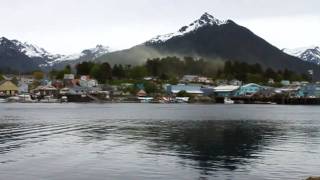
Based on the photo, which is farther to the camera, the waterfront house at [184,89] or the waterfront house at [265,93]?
the waterfront house at [184,89]

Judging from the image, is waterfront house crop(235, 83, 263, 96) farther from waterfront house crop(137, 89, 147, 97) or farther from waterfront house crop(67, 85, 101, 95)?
waterfront house crop(67, 85, 101, 95)

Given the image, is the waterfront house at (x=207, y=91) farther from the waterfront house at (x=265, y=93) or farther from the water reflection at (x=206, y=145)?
the water reflection at (x=206, y=145)

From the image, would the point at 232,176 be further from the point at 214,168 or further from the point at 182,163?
the point at 182,163

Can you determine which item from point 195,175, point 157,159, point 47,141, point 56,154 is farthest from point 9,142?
point 195,175

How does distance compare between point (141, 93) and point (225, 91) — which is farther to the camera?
point (225, 91)

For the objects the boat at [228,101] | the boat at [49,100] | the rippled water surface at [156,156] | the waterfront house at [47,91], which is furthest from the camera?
the waterfront house at [47,91]

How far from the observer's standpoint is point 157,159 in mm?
30047

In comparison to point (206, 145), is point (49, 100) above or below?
above

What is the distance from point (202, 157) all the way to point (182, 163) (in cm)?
264

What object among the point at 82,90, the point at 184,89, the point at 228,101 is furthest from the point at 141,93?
the point at 228,101

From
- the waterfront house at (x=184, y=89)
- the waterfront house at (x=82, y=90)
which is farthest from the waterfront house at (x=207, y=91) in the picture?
the waterfront house at (x=82, y=90)

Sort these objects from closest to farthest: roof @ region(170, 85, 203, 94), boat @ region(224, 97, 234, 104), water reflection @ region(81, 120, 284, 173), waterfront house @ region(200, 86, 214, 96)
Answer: water reflection @ region(81, 120, 284, 173)
boat @ region(224, 97, 234, 104)
roof @ region(170, 85, 203, 94)
waterfront house @ region(200, 86, 214, 96)

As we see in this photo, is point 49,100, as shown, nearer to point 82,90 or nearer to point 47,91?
point 82,90

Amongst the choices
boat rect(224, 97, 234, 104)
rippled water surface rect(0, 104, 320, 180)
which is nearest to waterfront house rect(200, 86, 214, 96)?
boat rect(224, 97, 234, 104)
